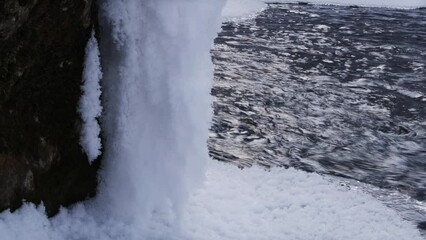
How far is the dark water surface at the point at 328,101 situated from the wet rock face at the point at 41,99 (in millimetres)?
2478

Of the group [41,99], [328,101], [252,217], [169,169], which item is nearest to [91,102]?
[41,99]

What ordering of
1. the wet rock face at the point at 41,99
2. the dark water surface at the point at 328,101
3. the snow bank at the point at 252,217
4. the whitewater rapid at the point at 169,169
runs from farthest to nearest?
the dark water surface at the point at 328,101 → the whitewater rapid at the point at 169,169 → the snow bank at the point at 252,217 → the wet rock face at the point at 41,99

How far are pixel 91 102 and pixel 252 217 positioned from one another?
1.60 metres

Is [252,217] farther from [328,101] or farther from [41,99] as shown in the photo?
[328,101]

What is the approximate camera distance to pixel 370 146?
20.7 ft

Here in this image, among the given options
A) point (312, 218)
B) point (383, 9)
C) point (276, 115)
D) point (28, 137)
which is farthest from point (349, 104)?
point (383, 9)

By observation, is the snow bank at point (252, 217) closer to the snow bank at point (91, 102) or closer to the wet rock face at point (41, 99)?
the wet rock face at point (41, 99)

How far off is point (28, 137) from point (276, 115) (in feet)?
14.9

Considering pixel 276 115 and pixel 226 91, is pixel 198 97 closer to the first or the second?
pixel 276 115

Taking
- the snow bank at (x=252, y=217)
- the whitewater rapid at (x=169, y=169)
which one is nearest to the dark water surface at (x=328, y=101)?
the snow bank at (x=252, y=217)

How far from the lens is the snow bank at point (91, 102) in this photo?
11.6 feet

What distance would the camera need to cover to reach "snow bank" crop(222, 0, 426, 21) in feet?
50.9

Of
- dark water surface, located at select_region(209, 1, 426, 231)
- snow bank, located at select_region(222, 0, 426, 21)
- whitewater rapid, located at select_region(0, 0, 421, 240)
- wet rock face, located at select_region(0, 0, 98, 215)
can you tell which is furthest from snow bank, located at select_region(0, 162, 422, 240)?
snow bank, located at select_region(222, 0, 426, 21)

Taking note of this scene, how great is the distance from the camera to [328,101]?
7.88 metres
